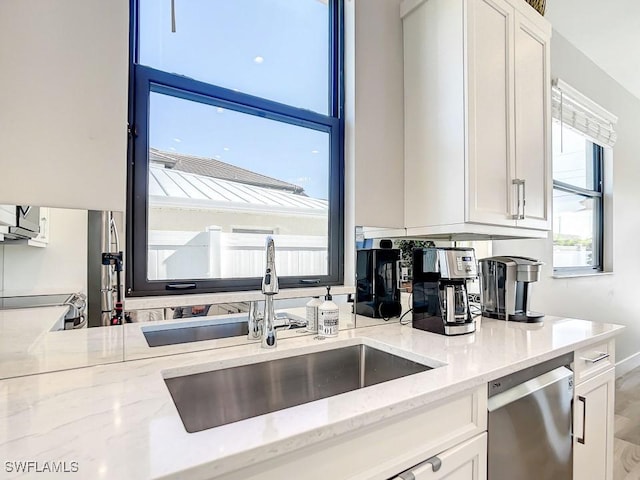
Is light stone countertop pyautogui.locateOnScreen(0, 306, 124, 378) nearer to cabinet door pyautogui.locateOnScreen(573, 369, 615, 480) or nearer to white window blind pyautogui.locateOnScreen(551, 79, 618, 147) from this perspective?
cabinet door pyautogui.locateOnScreen(573, 369, 615, 480)

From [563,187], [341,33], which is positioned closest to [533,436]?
[341,33]

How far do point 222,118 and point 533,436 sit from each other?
1.66 metres

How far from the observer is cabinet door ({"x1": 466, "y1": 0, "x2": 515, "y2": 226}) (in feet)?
4.96

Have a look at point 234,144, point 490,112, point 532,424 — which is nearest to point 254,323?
point 234,144

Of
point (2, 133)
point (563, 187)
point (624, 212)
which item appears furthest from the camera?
point (624, 212)

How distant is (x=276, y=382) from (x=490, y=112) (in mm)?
1436

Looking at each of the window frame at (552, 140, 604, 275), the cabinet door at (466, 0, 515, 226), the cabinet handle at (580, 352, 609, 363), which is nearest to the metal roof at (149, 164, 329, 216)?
the cabinet door at (466, 0, 515, 226)

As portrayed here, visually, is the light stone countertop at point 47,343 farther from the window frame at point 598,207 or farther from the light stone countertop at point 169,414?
the window frame at point 598,207

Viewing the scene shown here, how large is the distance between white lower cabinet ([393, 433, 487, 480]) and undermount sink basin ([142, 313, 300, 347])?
0.69 metres

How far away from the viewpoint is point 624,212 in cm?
372

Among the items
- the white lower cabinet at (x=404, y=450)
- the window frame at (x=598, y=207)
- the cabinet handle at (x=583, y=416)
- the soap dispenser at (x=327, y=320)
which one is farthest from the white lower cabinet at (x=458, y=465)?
the window frame at (x=598, y=207)

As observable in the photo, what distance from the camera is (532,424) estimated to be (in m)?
1.23

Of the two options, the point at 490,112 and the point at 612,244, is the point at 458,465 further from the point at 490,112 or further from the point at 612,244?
the point at 612,244

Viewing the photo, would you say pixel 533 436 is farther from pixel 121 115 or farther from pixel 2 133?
pixel 2 133
